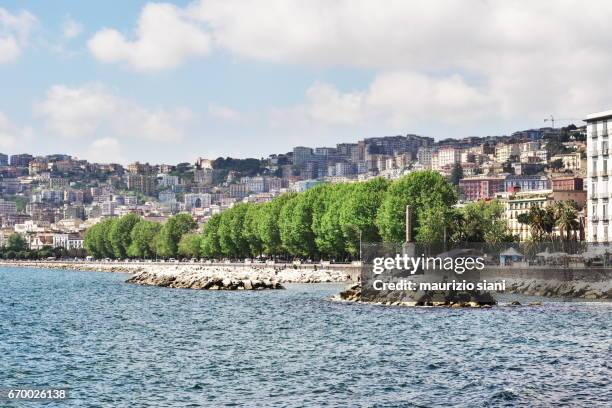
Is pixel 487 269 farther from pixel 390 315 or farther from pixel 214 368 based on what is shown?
pixel 214 368

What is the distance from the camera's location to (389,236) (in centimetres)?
12062

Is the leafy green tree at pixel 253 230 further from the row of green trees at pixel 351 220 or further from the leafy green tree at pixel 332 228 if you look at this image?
the leafy green tree at pixel 332 228

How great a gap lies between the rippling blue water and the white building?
128 ft

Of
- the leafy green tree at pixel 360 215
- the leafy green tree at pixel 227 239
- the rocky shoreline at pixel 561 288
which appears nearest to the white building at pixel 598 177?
the leafy green tree at pixel 360 215

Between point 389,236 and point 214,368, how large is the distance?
75059mm

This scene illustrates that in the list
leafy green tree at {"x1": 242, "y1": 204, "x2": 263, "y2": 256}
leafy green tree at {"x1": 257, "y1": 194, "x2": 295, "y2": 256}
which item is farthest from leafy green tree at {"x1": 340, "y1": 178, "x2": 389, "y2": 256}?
leafy green tree at {"x1": 242, "y1": 204, "x2": 263, "y2": 256}

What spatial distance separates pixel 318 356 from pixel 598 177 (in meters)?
71.1

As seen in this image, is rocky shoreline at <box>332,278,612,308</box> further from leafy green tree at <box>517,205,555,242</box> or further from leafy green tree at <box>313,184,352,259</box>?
leafy green tree at <box>313,184,352,259</box>

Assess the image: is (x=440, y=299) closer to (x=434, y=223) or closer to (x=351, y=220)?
(x=434, y=223)

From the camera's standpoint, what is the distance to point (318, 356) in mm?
50188

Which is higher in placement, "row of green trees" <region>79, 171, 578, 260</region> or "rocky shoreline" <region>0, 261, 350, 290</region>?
"row of green trees" <region>79, 171, 578, 260</region>

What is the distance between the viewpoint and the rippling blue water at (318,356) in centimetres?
3962

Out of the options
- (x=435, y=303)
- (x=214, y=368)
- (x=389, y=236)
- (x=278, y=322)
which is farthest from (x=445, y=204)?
(x=214, y=368)

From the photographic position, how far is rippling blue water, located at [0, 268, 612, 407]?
39.6 metres
